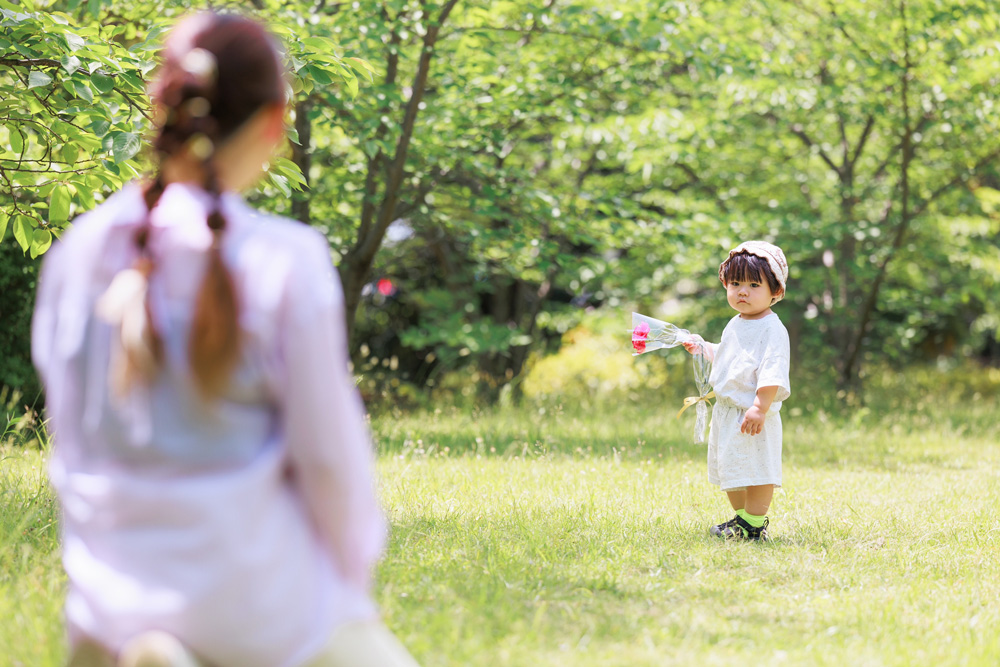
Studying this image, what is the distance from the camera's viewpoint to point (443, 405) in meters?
9.03

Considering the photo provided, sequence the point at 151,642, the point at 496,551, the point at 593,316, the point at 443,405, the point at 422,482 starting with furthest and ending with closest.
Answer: the point at 593,316, the point at 443,405, the point at 422,482, the point at 496,551, the point at 151,642

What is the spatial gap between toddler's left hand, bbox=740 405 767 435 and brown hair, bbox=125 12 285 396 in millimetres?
3013

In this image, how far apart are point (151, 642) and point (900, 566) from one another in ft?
10.9

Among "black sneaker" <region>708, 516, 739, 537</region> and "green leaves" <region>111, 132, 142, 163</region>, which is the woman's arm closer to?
"green leaves" <region>111, 132, 142, 163</region>

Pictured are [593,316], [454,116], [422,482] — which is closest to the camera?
[422,482]

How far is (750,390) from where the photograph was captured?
4.16 meters

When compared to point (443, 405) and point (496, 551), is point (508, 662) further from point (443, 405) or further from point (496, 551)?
point (443, 405)

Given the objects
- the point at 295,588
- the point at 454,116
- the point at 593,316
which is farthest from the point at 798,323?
the point at 295,588

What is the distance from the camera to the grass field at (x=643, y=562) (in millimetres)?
2734

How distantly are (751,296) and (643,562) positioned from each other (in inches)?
54.5

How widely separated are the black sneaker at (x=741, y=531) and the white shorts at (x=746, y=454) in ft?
0.58

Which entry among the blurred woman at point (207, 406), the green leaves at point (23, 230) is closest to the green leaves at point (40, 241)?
the green leaves at point (23, 230)

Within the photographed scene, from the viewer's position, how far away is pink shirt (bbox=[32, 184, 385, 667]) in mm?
1396

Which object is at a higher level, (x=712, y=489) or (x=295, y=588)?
(x=295, y=588)
